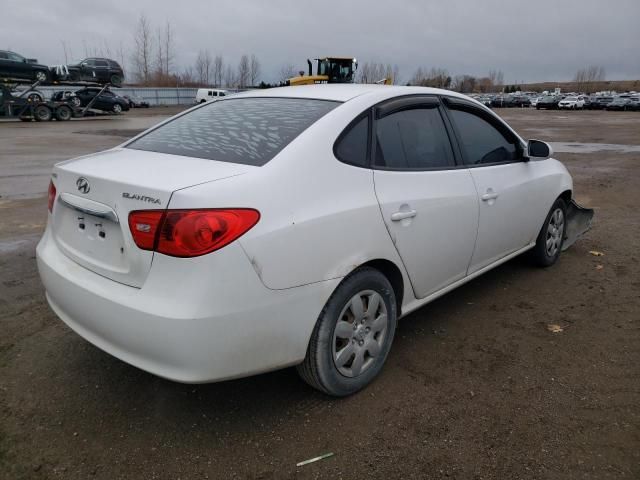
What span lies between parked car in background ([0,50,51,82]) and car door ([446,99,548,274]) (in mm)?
27312

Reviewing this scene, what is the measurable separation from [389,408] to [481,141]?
2.09m

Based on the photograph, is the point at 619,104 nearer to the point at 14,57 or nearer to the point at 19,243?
the point at 14,57

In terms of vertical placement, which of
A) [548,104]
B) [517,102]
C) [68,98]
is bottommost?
[68,98]

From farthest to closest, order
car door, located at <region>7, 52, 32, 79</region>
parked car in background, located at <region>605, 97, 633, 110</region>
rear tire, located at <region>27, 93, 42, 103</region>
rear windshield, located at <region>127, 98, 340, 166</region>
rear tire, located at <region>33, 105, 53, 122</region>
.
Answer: parked car in background, located at <region>605, 97, 633, 110</region>
rear tire, located at <region>33, 105, 53, 122</region>
rear tire, located at <region>27, 93, 42, 103</region>
car door, located at <region>7, 52, 32, 79</region>
rear windshield, located at <region>127, 98, 340, 166</region>

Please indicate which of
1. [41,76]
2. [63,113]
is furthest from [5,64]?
[63,113]

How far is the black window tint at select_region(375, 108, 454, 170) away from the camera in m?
2.97

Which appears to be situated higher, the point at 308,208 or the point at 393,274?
the point at 308,208

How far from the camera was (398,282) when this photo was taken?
3.00 m

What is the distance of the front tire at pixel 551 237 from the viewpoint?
4.64 metres

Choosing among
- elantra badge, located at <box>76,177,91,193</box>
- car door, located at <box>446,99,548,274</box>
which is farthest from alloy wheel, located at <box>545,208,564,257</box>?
elantra badge, located at <box>76,177,91,193</box>

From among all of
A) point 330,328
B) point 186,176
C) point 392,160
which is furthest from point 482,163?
point 186,176

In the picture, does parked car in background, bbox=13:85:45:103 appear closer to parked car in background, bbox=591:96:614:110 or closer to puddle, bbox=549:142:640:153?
puddle, bbox=549:142:640:153

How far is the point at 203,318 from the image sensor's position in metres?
2.12

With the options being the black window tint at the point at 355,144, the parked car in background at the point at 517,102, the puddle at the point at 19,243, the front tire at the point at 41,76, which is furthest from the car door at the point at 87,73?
the parked car in background at the point at 517,102
